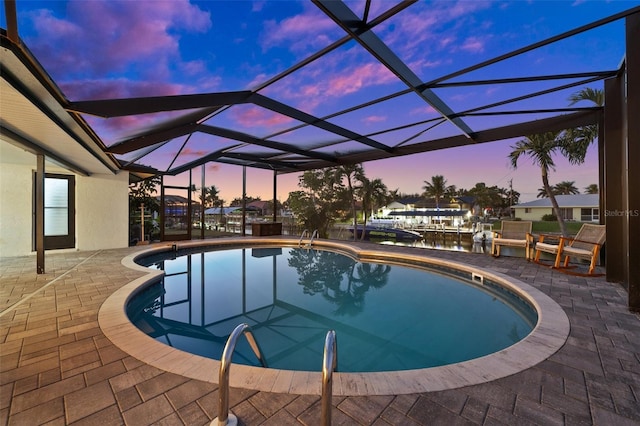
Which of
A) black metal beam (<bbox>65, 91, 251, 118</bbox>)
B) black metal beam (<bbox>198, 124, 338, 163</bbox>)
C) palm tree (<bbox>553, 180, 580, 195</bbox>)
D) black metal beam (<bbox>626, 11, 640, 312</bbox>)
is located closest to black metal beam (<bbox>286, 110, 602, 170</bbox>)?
black metal beam (<bbox>198, 124, 338, 163</bbox>)

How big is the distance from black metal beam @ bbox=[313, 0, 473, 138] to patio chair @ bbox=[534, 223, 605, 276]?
13.9 ft

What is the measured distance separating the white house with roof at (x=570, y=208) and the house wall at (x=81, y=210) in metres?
36.7

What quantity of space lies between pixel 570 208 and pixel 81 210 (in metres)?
40.4

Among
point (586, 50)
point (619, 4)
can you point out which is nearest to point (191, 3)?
point (619, 4)

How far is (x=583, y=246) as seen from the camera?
595 cm

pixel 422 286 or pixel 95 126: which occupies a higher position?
pixel 95 126

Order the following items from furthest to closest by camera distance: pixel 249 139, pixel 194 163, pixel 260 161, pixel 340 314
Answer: pixel 260 161 < pixel 194 163 < pixel 249 139 < pixel 340 314

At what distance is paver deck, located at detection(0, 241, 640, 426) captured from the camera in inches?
67.4

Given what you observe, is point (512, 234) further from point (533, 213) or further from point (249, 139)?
point (533, 213)

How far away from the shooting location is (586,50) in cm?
411

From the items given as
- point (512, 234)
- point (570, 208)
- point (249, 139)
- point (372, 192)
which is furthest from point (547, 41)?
point (570, 208)

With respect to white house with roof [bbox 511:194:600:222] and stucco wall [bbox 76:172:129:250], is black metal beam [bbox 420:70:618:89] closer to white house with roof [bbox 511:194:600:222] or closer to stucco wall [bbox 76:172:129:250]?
stucco wall [bbox 76:172:129:250]

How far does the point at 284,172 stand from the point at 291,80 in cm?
876

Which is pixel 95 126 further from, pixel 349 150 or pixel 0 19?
pixel 349 150
